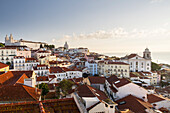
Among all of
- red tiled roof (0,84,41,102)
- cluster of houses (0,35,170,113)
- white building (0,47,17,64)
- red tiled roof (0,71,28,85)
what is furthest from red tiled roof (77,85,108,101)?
white building (0,47,17,64)

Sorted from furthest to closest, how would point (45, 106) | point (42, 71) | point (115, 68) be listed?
point (115, 68) → point (42, 71) → point (45, 106)

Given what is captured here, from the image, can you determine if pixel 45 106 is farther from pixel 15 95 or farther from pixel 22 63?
pixel 22 63

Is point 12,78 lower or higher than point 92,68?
higher

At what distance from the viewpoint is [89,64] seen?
39.0 m

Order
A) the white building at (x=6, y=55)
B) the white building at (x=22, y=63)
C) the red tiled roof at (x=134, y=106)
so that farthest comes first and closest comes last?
the white building at (x=6, y=55)
the white building at (x=22, y=63)
the red tiled roof at (x=134, y=106)

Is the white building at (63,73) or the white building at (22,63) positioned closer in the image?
the white building at (63,73)

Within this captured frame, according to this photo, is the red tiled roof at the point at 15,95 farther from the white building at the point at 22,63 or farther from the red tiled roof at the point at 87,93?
the white building at the point at 22,63

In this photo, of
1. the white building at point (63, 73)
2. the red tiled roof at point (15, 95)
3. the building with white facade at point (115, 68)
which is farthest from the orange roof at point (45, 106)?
the building with white facade at point (115, 68)

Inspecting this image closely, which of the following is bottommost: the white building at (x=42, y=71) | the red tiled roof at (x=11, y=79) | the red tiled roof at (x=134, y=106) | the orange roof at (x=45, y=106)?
the red tiled roof at (x=134, y=106)

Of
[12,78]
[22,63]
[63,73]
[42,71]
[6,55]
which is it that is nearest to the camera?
[12,78]

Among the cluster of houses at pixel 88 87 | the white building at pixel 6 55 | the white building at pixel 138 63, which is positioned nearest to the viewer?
the cluster of houses at pixel 88 87

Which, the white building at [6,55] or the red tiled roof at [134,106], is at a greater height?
the white building at [6,55]

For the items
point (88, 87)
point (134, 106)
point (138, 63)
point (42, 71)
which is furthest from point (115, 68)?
point (88, 87)

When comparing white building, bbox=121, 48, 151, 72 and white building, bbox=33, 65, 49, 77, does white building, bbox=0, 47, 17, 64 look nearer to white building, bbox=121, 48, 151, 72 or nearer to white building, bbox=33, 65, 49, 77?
white building, bbox=33, 65, 49, 77
